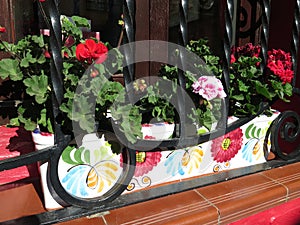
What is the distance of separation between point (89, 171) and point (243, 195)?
1.65 feet

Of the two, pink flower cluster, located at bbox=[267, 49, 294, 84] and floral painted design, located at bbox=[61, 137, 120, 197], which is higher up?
pink flower cluster, located at bbox=[267, 49, 294, 84]

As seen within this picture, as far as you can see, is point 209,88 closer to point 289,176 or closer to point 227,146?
point 227,146

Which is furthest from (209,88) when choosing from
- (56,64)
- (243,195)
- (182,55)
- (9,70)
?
(9,70)

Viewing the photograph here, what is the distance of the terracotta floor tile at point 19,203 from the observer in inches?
35.7

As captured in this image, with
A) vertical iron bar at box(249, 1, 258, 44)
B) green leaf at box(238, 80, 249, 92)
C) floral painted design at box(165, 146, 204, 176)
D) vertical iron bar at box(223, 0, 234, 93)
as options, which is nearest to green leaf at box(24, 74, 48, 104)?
floral painted design at box(165, 146, 204, 176)

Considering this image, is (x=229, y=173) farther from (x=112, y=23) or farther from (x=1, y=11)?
(x=1, y=11)

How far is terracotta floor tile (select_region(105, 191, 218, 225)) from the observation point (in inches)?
34.2

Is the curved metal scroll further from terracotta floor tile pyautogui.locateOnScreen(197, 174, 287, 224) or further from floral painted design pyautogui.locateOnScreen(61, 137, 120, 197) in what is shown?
floral painted design pyautogui.locateOnScreen(61, 137, 120, 197)

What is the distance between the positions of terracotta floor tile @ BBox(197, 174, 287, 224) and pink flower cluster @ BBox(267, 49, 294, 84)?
1.25ft

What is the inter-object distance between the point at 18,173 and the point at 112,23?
40.1 inches

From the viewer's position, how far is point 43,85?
0.83 metres

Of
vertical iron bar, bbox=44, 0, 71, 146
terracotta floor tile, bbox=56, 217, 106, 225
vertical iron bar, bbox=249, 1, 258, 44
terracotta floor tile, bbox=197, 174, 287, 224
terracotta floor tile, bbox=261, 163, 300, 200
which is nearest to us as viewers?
vertical iron bar, bbox=44, 0, 71, 146

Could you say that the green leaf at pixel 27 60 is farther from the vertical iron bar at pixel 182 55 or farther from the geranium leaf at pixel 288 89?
the geranium leaf at pixel 288 89

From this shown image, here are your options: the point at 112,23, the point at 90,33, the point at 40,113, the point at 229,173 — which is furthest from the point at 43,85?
the point at 112,23
